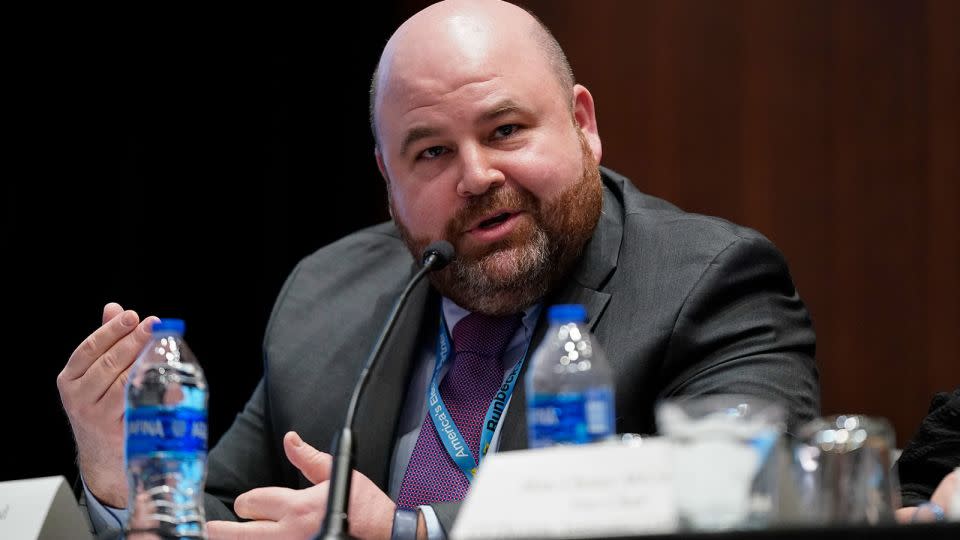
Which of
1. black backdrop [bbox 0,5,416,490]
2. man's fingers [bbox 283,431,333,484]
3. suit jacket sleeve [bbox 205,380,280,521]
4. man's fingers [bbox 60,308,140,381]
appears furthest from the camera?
black backdrop [bbox 0,5,416,490]

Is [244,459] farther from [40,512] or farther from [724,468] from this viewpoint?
[724,468]

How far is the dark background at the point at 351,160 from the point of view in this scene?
3350mm

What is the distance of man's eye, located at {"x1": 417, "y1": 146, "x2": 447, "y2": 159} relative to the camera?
242cm

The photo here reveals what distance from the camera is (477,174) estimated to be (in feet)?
7.54

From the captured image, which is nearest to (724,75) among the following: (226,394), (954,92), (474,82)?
(954,92)

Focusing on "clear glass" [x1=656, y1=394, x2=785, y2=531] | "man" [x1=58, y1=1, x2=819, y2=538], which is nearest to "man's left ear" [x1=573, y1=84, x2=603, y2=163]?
"man" [x1=58, y1=1, x2=819, y2=538]

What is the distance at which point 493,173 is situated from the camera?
7.55 ft

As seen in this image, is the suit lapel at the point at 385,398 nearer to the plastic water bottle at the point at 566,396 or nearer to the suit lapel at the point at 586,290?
the suit lapel at the point at 586,290

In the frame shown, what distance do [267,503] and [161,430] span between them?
20 cm

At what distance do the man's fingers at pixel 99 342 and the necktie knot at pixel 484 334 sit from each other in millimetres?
711

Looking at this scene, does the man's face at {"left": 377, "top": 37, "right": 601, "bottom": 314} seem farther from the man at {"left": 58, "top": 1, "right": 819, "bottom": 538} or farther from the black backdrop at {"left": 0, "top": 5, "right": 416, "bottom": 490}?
the black backdrop at {"left": 0, "top": 5, "right": 416, "bottom": 490}

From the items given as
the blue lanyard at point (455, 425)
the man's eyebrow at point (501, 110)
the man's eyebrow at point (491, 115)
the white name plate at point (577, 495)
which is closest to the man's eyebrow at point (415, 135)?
the man's eyebrow at point (491, 115)

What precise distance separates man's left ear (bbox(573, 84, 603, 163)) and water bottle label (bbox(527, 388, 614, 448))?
3.79ft

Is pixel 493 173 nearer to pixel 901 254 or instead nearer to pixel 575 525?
pixel 575 525
